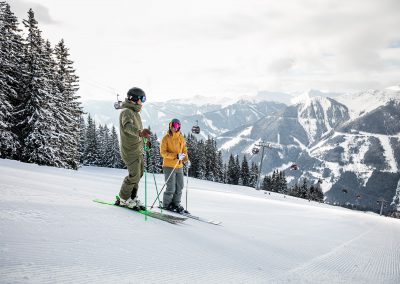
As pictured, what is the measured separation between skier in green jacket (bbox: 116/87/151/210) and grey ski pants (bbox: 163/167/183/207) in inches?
54.3

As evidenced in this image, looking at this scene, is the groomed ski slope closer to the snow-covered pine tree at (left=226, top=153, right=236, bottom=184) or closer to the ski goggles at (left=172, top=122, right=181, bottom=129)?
the ski goggles at (left=172, top=122, right=181, bottom=129)

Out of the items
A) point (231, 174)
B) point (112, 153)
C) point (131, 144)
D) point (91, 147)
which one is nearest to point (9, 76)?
point (131, 144)

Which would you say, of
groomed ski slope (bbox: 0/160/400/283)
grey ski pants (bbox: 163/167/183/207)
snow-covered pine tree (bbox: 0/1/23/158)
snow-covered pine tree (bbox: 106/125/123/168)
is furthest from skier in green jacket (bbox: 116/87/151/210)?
snow-covered pine tree (bbox: 106/125/123/168)

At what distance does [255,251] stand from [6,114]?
942 inches

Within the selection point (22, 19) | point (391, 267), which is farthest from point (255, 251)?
point (22, 19)

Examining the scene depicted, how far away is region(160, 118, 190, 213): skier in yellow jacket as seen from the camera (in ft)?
24.1

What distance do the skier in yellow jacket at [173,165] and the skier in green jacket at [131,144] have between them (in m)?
1.39

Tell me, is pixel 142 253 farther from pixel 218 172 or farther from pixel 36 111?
pixel 218 172

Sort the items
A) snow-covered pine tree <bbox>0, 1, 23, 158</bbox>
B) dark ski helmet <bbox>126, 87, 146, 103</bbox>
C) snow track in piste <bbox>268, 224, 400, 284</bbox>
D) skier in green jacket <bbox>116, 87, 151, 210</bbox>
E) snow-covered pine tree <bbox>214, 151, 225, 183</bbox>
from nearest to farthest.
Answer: snow track in piste <bbox>268, 224, 400, 284</bbox>
skier in green jacket <bbox>116, 87, 151, 210</bbox>
dark ski helmet <bbox>126, 87, 146, 103</bbox>
snow-covered pine tree <bbox>0, 1, 23, 158</bbox>
snow-covered pine tree <bbox>214, 151, 225, 183</bbox>

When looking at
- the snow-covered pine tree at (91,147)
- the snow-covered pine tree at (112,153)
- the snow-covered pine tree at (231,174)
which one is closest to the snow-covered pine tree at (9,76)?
the snow-covered pine tree at (91,147)

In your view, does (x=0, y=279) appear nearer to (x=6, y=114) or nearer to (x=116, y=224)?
(x=116, y=224)

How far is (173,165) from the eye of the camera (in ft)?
24.3

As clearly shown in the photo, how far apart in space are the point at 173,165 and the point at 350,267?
4292mm

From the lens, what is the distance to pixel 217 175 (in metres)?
68.4
